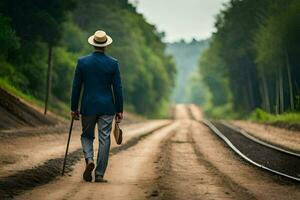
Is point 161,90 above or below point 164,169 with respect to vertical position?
above

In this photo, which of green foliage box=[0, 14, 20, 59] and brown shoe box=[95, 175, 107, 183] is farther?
green foliage box=[0, 14, 20, 59]

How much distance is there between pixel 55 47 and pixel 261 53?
16594 millimetres

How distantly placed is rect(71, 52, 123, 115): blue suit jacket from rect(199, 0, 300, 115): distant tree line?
2862 cm

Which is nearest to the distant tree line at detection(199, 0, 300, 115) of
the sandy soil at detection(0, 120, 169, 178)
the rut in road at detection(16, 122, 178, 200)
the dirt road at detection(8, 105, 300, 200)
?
the sandy soil at detection(0, 120, 169, 178)

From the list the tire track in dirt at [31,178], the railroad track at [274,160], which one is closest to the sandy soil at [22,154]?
the tire track in dirt at [31,178]

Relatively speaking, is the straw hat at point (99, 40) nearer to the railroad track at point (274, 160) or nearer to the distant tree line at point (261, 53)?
the railroad track at point (274, 160)

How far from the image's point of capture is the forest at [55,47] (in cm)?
3338

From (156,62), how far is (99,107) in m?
76.2

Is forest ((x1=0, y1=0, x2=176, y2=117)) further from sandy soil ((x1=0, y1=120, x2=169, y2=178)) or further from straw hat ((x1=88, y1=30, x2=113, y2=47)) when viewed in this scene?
straw hat ((x1=88, y1=30, x2=113, y2=47))

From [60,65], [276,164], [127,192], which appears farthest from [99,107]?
[60,65]

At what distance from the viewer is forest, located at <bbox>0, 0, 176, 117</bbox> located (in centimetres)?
3338

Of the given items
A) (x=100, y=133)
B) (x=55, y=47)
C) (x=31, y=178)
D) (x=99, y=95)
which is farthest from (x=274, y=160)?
(x=55, y=47)

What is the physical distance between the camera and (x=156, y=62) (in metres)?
85.1

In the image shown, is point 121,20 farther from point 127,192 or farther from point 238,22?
point 127,192
